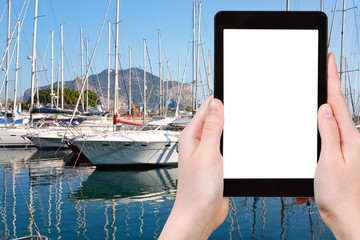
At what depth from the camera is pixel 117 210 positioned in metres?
13.0

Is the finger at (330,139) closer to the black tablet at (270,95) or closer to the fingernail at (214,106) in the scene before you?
the black tablet at (270,95)

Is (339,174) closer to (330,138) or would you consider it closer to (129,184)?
(330,138)

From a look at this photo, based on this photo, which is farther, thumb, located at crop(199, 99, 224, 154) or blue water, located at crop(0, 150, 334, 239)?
blue water, located at crop(0, 150, 334, 239)

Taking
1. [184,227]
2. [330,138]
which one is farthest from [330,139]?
[184,227]

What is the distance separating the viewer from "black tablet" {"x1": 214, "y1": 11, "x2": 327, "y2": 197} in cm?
130

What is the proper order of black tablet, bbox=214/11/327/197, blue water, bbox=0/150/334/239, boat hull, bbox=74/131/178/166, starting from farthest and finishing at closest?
boat hull, bbox=74/131/178/166, blue water, bbox=0/150/334/239, black tablet, bbox=214/11/327/197

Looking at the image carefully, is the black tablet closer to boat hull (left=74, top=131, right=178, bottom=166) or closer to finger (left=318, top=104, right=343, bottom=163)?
finger (left=318, top=104, right=343, bottom=163)

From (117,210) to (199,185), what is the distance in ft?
41.1

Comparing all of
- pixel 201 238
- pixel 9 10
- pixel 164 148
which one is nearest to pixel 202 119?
pixel 201 238

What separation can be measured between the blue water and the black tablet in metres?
7.87

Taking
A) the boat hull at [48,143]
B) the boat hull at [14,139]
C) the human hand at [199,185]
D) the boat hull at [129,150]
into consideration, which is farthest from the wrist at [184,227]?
the boat hull at [14,139]

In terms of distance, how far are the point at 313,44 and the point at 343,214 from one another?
2.16ft

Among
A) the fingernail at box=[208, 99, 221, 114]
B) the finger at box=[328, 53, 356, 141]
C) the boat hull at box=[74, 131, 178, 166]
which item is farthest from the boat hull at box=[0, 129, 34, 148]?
the finger at box=[328, 53, 356, 141]

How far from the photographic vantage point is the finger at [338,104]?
41.5 inches
